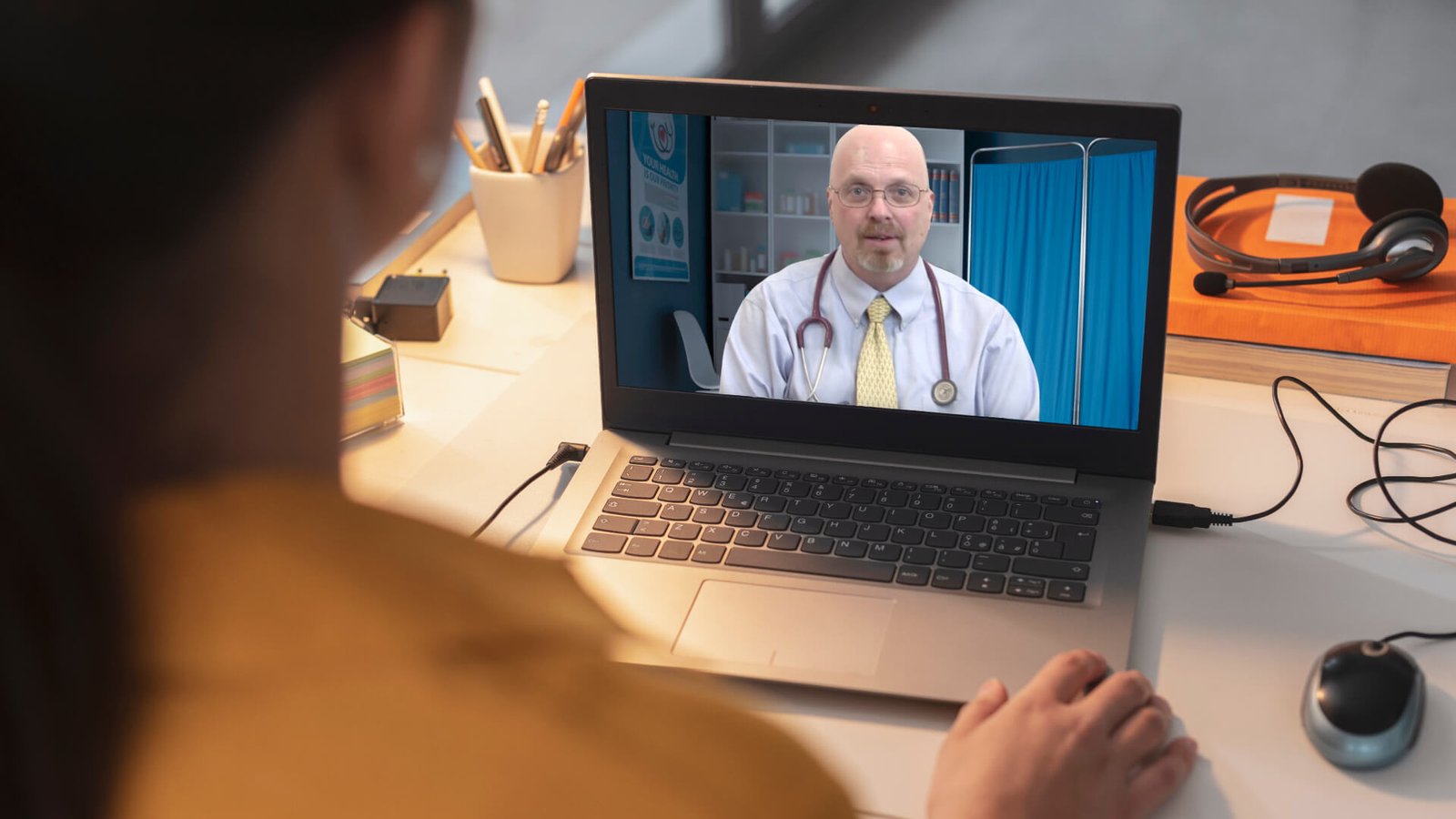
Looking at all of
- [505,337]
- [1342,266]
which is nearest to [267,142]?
[505,337]

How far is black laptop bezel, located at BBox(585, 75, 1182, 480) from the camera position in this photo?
38.4 inches

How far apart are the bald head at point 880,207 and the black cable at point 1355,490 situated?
11.8 inches

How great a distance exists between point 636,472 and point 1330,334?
0.72 metres

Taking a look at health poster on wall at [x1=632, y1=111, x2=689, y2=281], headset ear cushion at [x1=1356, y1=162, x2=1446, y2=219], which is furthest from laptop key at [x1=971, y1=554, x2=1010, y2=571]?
headset ear cushion at [x1=1356, y1=162, x2=1446, y2=219]

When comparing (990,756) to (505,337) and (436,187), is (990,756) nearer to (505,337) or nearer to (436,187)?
(436,187)

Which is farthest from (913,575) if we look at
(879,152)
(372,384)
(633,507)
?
(372,384)

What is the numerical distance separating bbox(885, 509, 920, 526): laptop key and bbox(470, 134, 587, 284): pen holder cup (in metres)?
0.67

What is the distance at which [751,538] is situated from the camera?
1.01 meters

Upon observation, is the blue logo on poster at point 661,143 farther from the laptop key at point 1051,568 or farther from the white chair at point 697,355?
the laptop key at point 1051,568

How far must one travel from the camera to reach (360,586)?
1.23 feet

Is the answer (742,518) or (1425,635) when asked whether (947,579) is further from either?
(1425,635)

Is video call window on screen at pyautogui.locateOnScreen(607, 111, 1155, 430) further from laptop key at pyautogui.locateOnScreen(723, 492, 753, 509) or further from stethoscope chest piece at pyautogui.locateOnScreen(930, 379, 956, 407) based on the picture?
laptop key at pyautogui.locateOnScreen(723, 492, 753, 509)

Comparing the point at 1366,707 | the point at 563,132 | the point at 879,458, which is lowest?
the point at 1366,707

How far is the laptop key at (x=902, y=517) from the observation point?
3.34 feet
